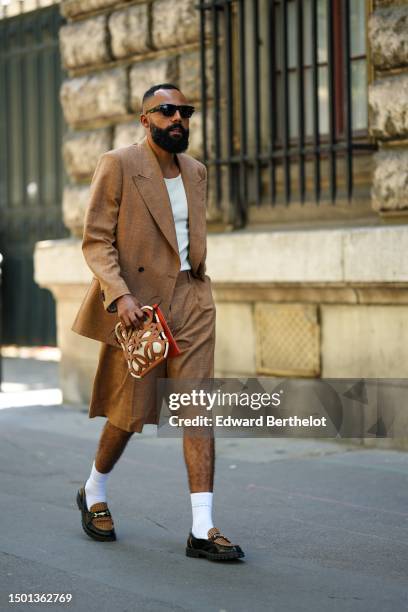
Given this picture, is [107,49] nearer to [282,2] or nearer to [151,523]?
[282,2]

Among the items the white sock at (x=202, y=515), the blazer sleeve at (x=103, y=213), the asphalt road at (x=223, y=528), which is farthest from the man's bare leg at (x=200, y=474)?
the blazer sleeve at (x=103, y=213)

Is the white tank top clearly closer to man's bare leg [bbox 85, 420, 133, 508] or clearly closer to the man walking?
the man walking

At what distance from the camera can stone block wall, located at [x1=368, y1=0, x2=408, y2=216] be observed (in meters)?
7.46

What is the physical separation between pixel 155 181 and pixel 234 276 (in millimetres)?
3366

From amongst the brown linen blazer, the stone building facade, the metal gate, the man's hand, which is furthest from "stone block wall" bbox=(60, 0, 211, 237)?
the man's hand

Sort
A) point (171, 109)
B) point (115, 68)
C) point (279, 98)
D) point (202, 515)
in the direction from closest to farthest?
point (202, 515) → point (171, 109) → point (279, 98) → point (115, 68)

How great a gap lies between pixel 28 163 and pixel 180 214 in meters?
8.64

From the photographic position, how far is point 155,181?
512 centimetres

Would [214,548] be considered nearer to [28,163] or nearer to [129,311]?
[129,311]

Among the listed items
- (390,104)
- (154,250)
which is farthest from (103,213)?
(390,104)

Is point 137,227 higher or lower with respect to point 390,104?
lower

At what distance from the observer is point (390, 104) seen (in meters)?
7.54

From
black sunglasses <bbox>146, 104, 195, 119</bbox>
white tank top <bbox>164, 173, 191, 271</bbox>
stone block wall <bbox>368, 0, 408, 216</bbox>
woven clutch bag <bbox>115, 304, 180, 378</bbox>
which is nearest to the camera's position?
woven clutch bag <bbox>115, 304, 180, 378</bbox>

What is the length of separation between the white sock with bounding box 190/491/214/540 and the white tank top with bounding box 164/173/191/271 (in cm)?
93
